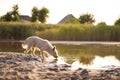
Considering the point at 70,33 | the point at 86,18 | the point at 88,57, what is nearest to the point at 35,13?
the point at 86,18

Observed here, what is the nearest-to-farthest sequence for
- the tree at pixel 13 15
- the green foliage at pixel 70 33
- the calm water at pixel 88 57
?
the calm water at pixel 88 57, the green foliage at pixel 70 33, the tree at pixel 13 15

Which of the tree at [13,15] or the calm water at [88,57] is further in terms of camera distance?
the tree at [13,15]

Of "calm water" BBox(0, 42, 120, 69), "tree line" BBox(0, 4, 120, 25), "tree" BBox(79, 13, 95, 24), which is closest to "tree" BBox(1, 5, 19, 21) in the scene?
"tree line" BBox(0, 4, 120, 25)

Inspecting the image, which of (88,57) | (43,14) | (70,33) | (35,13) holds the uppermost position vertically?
(35,13)

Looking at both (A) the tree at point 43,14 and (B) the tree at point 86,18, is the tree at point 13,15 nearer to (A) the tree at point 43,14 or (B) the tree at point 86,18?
(A) the tree at point 43,14

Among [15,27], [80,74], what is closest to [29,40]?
[80,74]

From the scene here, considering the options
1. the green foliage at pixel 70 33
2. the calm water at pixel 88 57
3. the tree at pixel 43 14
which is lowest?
the calm water at pixel 88 57

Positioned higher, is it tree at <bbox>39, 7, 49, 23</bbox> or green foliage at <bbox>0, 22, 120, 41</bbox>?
tree at <bbox>39, 7, 49, 23</bbox>

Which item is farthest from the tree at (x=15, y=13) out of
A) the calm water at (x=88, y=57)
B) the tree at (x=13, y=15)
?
the calm water at (x=88, y=57)

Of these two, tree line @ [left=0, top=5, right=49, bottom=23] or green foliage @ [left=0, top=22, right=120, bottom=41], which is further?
tree line @ [left=0, top=5, right=49, bottom=23]

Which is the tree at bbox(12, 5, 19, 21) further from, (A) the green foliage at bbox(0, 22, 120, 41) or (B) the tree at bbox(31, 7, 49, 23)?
(A) the green foliage at bbox(0, 22, 120, 41)

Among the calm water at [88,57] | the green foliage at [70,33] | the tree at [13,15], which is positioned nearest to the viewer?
the calm water at [88,57]

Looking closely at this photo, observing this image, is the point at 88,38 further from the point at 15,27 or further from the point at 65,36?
the point at 15,27

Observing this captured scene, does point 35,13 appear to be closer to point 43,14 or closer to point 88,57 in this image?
point 43,14
